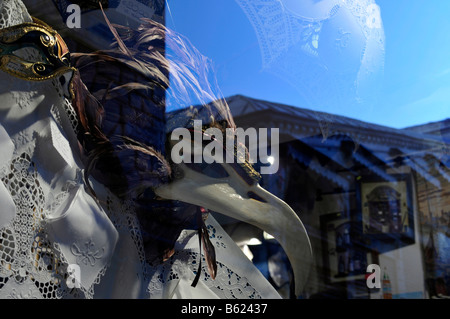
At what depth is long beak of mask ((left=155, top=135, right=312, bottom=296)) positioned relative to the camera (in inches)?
29.5

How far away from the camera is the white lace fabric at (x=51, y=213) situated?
2.08ft

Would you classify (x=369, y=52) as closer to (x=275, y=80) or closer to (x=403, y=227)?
(x=275, y=80)

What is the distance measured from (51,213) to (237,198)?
327 mm

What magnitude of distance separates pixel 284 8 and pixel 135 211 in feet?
1.69

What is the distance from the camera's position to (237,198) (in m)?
0.75

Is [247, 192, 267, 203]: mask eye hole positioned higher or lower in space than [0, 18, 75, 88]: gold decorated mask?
lower

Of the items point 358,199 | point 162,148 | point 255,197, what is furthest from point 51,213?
point 358,199

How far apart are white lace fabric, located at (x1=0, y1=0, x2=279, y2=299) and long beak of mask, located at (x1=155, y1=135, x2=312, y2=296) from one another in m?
0.15

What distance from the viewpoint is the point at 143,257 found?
892 mm

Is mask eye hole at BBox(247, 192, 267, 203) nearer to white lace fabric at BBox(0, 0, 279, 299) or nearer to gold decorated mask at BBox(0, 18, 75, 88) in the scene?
white lace fabric at BBox(0, 0, 279, 299)

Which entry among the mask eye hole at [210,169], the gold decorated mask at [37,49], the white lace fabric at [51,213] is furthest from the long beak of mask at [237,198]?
the gold decorated mask at [37,49]

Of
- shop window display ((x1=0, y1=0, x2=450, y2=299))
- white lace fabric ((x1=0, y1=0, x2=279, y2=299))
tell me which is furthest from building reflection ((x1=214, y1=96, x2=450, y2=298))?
white lace fabric ((x1=0, y1=0, x2=279, y2=299))

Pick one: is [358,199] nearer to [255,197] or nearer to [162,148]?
[255,197]

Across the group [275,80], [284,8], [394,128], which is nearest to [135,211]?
[275,80]
